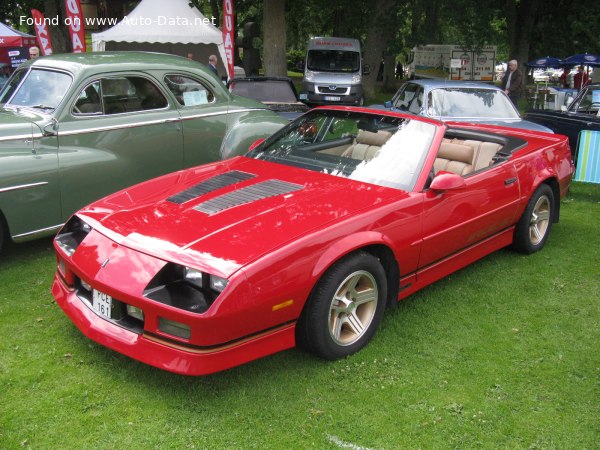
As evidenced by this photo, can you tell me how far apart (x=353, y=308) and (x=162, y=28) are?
13810 millimetres

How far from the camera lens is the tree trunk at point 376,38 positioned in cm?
2050

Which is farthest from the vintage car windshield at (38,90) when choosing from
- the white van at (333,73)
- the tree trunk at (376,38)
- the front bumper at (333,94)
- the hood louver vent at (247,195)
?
the tree trunk at (376,38)

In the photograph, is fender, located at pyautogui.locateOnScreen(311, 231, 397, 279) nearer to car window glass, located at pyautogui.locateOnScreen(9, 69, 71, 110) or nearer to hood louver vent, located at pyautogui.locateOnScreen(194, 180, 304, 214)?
hood louver vent, located at pyautogui.locateOnScreen(194, 180, 304, 214)

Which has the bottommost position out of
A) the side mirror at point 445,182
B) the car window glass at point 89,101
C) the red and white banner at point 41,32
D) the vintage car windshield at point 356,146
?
the side mirror at point 445,182

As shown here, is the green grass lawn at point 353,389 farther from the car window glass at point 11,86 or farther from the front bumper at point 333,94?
the front bumper at point 333,94

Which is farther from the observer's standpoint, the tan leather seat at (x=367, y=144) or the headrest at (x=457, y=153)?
the headrest at (x=457, y=153)

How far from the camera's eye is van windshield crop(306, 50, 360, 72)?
64.1 feet

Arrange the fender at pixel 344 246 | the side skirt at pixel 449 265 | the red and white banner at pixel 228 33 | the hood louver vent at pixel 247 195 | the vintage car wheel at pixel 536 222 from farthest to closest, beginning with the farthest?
the red and white banner at pixel 228 33
the vintage car wheel at pixel 536 222
the side skirt at pixel 449 265
the hood louver vent at pixel 247 195
the fender at pixel 344 246

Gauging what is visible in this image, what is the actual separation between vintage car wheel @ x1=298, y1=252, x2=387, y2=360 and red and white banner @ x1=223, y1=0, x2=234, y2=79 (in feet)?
38.9

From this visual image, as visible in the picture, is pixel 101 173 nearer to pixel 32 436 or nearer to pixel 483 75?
pixel 32 436

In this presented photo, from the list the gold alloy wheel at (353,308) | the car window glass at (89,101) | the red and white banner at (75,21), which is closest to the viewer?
the gold alloy wheel at (353,308)

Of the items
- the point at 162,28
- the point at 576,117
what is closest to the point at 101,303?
the point at 576,117

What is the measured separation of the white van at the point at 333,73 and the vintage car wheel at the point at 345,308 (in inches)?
605

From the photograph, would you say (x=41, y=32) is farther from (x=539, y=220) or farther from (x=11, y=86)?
(x=539, y=220)
